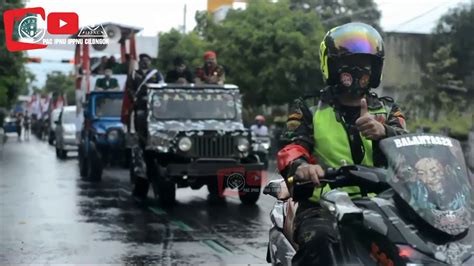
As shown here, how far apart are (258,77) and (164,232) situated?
21.1 m

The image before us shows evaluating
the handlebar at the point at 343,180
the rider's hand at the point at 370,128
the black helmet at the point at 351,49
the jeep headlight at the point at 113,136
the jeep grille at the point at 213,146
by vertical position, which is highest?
the black helmet at the point at 351,49

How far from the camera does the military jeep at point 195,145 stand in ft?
43.3

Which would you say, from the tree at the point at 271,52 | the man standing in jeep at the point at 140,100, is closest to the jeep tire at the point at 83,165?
the man standing in jeep at the point at 140,100

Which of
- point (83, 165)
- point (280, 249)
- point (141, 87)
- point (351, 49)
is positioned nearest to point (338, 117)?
point (351, 49)

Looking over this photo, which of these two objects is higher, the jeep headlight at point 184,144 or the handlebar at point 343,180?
the handlebar at point 343,180

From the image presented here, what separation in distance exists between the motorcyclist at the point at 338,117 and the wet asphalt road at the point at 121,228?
168 inches

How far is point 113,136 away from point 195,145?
7.15 m

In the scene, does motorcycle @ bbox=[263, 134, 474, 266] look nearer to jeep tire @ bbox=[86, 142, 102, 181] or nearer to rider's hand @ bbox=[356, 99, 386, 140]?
rider's hand @ bbox=[356, 99, 386, 140]

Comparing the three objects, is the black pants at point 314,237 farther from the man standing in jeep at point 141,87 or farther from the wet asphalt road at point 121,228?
the man standing in jeep at point 141,87

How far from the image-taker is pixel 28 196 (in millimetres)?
15164

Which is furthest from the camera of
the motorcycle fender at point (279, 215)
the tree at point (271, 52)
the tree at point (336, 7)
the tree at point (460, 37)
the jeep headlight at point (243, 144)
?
the tree at point (336, 7)

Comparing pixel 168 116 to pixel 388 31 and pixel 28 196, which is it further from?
pixel 388 31

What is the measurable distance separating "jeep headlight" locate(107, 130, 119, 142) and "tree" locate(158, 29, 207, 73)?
1548 centimetres

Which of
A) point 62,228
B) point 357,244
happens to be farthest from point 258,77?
point 357,244
